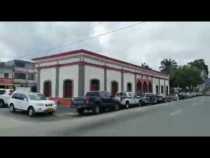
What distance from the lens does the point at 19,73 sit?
58094mm

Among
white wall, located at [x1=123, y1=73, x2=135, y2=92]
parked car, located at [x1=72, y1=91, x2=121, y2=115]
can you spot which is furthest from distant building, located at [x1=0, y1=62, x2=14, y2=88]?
parked car, located at [x1=72, y1=91, x2=121, y2=115]

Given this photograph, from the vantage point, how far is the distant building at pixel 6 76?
50.4m

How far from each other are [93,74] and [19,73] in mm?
35985

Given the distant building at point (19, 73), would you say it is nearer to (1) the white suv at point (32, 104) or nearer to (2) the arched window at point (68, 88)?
(2) the arched window at point (68, 88)

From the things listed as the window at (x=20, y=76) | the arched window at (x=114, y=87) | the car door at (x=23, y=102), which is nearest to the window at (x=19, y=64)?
the window at (x=20, y=76)

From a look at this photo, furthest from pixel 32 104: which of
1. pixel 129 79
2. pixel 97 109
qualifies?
pixel 129 79

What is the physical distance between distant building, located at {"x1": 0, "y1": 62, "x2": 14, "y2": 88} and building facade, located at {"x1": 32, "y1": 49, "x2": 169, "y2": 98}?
77.8 ft

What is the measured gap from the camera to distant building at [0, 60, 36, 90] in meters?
52.4
